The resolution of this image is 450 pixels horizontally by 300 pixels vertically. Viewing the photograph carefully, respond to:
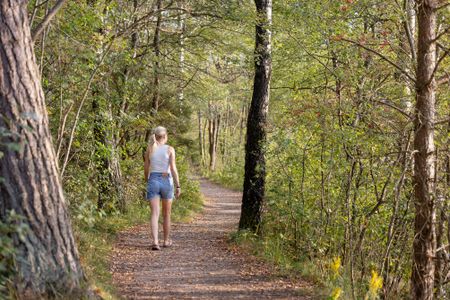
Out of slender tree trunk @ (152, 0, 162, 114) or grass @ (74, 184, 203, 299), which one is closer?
grass @ (74, 184, 203, 299)

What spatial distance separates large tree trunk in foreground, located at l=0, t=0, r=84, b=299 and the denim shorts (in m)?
3.94

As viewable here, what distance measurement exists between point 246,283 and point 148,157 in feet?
9.98

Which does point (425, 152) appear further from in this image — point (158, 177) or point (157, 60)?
point (157, 60)

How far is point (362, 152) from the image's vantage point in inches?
287

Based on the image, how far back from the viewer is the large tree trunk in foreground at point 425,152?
6.16 metres

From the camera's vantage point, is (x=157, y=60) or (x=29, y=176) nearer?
(x=29, y=176)

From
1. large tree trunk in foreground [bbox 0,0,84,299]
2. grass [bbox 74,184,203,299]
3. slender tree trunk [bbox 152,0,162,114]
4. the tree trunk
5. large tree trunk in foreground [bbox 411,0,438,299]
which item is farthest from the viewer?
the tree trunk

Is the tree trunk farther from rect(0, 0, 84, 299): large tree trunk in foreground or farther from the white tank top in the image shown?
rect(0, 0, 84, 299): large tree trunk in foreground

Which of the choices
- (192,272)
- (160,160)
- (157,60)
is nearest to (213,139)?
(157,60)

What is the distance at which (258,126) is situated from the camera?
380 inches

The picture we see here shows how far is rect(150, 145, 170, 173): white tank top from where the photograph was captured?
8.24 m

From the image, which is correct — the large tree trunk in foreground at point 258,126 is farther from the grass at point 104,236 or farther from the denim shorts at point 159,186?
the grass at point 104,236

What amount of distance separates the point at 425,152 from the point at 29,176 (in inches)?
179

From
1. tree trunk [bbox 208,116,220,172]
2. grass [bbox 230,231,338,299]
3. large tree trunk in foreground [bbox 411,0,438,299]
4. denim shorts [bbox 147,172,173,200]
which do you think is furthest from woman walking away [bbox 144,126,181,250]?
tree trunk [bbox 208,116,220,172]
